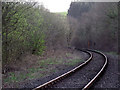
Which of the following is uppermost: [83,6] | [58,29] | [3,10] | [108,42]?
[83,6]

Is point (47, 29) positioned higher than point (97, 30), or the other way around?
point (47, 29)

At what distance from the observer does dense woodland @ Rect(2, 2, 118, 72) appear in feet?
32.4

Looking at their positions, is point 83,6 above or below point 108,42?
above

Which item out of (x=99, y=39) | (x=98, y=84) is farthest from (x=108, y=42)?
(x=98, y=84)

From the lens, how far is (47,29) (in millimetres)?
19562

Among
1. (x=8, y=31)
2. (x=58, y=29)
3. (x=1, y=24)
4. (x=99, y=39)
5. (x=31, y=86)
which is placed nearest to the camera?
(x=31, y=86)

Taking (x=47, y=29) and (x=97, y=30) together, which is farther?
(x=97, y=30)

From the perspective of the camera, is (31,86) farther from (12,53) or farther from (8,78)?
(12,53)

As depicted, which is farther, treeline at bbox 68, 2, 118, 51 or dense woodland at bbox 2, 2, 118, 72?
treeline at bbox 68, 2, 118, 51

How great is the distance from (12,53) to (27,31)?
2.09m

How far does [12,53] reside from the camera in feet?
35.7

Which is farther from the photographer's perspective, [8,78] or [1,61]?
[1,61]

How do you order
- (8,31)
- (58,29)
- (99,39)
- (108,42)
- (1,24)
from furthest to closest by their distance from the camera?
(99,39)
(108,42)
(58,29)
(8,31)
(1,24)

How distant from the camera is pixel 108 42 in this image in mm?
30797
